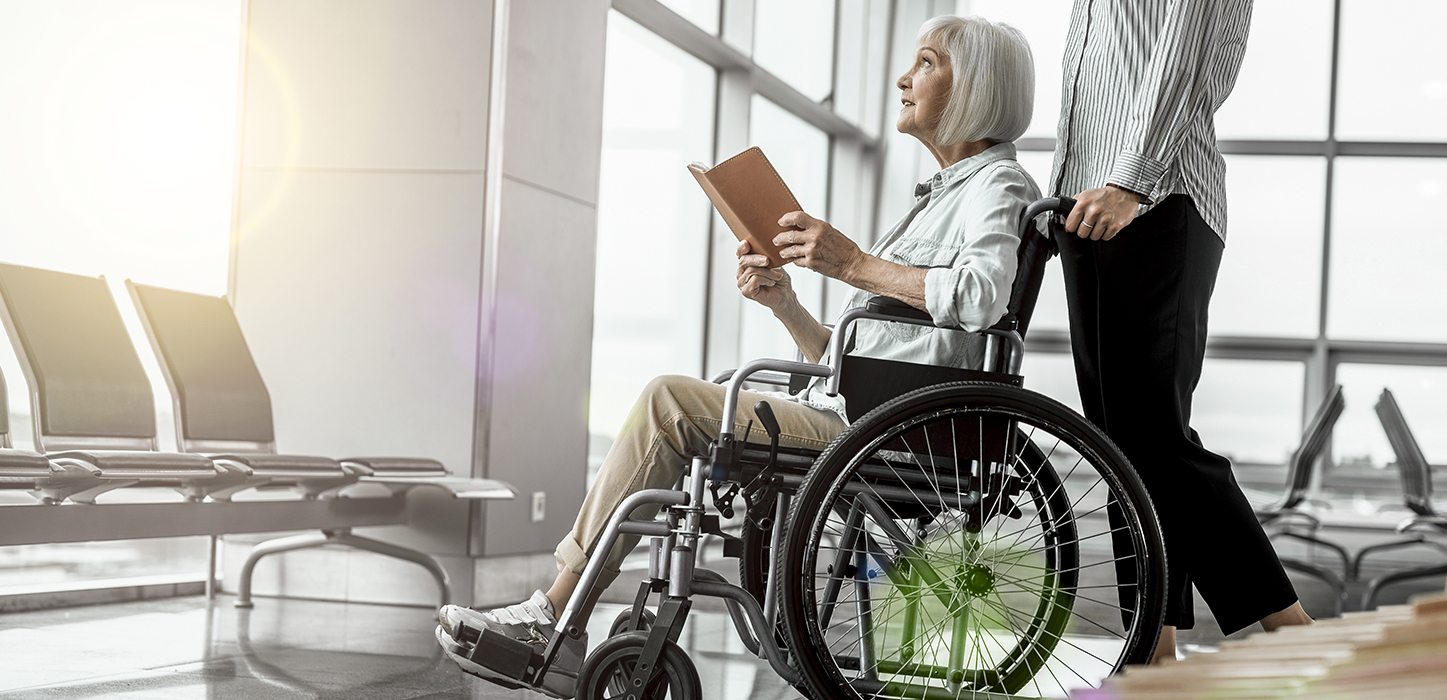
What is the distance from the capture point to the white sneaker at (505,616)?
1.56 metres

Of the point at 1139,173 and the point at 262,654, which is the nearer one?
the point at 1139,173

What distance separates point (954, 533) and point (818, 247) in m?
0.42

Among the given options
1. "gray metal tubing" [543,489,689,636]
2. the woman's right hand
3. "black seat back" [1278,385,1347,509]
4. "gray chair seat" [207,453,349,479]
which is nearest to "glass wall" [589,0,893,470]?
"gray chair seat" [207,453,349,479]

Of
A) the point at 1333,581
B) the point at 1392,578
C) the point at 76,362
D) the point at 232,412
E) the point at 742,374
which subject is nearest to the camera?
the point at 742,374

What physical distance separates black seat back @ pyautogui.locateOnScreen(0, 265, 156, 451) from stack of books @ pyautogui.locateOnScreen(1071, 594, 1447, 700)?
2.79 meters

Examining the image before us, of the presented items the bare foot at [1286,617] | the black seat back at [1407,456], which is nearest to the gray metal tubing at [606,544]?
the bare foot at [1286,617]

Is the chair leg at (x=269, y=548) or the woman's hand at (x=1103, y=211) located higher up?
the woman's hand at (x=1103, y=211)

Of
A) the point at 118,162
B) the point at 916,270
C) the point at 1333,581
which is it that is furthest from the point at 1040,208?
the point at 1333,581

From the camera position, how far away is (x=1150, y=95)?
1727mm

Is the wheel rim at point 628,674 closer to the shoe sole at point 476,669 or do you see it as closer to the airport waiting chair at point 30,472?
the shoe sole at point 476,669

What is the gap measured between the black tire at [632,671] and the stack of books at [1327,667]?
41.2 inches

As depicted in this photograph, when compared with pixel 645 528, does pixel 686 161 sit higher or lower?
higher

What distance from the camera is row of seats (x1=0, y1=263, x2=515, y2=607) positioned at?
2.43 m

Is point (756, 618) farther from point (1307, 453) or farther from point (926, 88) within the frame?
point (1307, 453)
